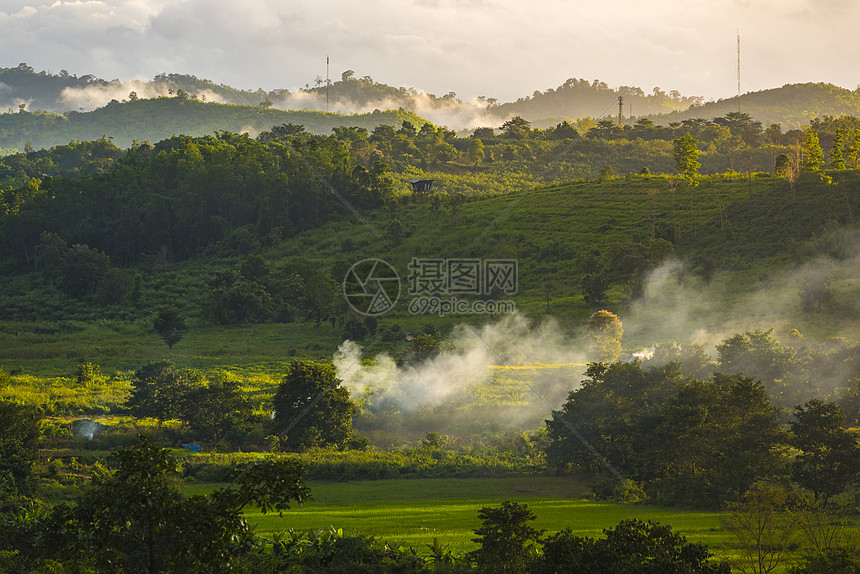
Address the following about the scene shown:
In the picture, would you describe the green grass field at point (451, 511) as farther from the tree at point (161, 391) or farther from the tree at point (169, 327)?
the tree at point (169, 327)

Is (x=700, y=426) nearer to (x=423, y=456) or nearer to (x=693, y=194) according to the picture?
(x=423, y=456)

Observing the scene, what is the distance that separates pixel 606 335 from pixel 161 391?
1072 inches

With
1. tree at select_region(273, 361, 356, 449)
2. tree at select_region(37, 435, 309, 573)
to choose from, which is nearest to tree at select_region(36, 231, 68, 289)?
tree at select_region(273, 361, 356, 449)

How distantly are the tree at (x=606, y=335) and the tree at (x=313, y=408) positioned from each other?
19287mm

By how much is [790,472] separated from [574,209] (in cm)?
6827

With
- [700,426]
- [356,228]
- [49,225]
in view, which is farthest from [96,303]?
[700,426]

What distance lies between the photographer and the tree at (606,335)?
167 feet

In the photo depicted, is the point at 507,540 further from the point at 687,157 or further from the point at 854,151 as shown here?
the point at 854,151

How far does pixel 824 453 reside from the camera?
2780cm

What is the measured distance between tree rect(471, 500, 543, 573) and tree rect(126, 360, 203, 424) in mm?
26273

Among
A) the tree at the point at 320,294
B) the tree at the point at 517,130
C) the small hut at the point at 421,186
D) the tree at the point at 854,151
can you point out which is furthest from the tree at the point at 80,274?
the tree at the point at 517,130

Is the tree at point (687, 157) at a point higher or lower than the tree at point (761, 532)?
higher

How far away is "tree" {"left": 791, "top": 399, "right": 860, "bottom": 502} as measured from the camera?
2723cm

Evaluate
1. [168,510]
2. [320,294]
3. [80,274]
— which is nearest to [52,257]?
[80,274]
